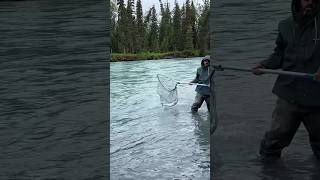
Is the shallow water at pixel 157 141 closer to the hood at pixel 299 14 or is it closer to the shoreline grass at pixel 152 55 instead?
the hood at pixel 299 14

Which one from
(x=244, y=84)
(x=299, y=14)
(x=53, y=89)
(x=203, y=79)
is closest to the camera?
(x=53, y=89)

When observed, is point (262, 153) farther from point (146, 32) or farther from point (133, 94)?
point (146, 32)

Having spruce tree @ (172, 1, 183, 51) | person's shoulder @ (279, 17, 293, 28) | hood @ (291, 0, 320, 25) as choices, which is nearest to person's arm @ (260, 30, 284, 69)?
person's shoulder @ (279, 17, 293, 28)

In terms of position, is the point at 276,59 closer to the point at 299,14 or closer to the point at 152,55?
the point at 299,14

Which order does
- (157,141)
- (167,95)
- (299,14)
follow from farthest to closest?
(167,95) < (157,141) < (299,14)

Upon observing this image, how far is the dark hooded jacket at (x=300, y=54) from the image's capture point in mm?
5191

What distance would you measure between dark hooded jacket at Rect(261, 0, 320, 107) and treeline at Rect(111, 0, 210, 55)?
1301 inches

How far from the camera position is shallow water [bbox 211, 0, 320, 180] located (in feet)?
19.2

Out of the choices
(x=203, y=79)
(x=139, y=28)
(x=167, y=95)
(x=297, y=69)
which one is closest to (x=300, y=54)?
(x=297, y=69)

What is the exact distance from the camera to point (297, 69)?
17.4 feet

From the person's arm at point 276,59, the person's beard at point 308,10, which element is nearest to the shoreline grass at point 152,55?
the person's arm at point 276,59

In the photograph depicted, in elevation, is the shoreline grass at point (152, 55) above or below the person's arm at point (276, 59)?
below

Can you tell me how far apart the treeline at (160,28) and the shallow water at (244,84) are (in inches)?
1275

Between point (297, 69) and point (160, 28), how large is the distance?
3717 centimetres
